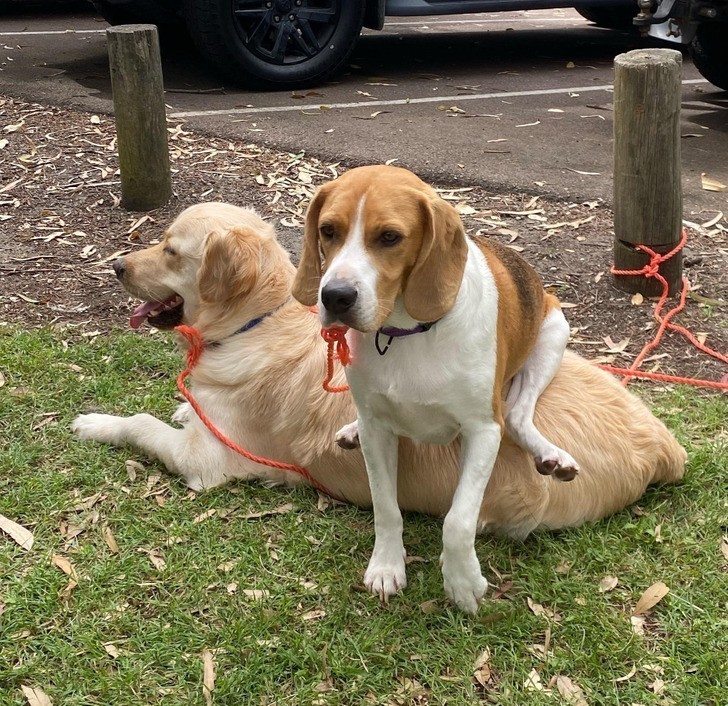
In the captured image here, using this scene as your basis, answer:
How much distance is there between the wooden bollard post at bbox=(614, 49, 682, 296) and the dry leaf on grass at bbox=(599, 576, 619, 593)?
92.9 inches

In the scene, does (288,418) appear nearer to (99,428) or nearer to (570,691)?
(99,428)

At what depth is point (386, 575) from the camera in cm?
305

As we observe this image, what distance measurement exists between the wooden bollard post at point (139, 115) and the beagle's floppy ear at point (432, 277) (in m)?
4.04

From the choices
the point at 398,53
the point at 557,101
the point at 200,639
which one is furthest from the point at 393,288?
the point at 398,53

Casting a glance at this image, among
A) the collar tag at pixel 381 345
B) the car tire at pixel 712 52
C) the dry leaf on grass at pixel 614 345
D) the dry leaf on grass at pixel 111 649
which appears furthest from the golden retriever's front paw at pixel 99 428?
the car tire at pixel 712 52

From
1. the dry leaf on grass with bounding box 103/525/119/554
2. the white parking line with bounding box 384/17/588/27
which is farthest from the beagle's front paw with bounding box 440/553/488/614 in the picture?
the white parking line with bounding box 384/17/588/27

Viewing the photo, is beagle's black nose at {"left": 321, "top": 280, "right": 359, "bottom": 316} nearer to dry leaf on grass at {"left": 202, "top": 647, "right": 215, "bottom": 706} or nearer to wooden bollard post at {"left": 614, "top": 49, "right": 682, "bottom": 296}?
dry leaf on grass at {"left": 202, "top": 647, "right": 215, "bottom": 706}

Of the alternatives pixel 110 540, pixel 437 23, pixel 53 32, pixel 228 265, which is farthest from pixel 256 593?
pixel 437 23

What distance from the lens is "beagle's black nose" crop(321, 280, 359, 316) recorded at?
2.43 metres

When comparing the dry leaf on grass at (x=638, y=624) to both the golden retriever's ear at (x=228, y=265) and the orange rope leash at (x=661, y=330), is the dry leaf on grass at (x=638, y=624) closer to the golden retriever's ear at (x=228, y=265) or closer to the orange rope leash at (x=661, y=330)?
the orange rope leash at (x=661, y=330)

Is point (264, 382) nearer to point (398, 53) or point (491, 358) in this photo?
point (491, 358)

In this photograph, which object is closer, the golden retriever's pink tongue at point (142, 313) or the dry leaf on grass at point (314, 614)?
the dry leaf on grass at point (314, 614)

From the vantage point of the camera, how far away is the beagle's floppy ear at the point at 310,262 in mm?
2732

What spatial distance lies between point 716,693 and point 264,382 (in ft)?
6.62
